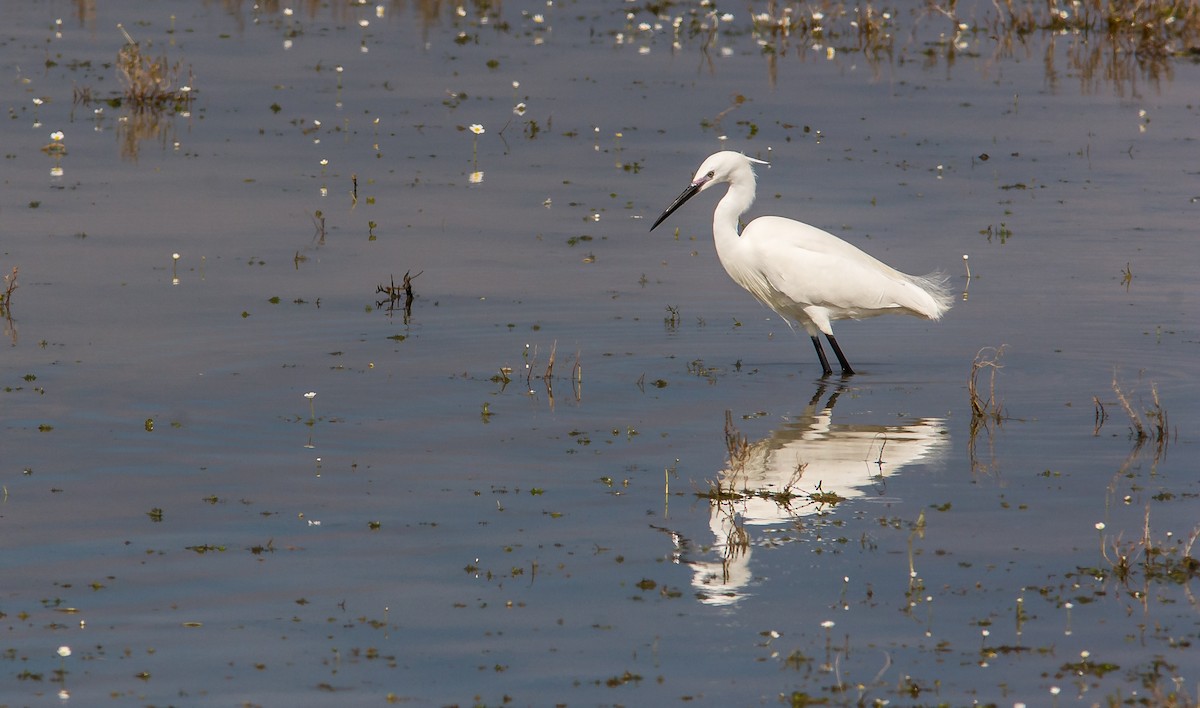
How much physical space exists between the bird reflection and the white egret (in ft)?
3.95

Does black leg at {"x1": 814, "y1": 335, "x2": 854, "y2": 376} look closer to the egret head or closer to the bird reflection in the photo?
the bird reflection

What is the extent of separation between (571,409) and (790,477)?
6.33 ft

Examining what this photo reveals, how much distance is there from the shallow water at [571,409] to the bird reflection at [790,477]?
3 cm

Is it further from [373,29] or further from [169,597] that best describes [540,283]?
[373,29]

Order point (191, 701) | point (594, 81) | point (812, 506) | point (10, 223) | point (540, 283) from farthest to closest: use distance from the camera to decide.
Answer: point (594, 81) → point (10, 223) → point (540, 283) → point (812, 506) → point (191, 701)

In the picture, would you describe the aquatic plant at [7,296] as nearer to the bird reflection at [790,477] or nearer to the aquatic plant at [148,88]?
the bird reflection at [790,477]

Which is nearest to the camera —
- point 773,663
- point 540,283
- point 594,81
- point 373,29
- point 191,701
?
point 191,701

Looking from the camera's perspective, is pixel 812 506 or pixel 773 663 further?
pixel 812 506

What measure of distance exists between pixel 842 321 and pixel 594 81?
10959 mm

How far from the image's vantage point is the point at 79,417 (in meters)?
10.2

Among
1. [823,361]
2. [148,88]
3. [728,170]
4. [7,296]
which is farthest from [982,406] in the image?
[148,88]

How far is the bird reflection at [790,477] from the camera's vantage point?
794cm

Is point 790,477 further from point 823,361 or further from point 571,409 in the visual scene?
point 823,361

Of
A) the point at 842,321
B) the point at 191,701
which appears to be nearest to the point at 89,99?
the point at 842,321
